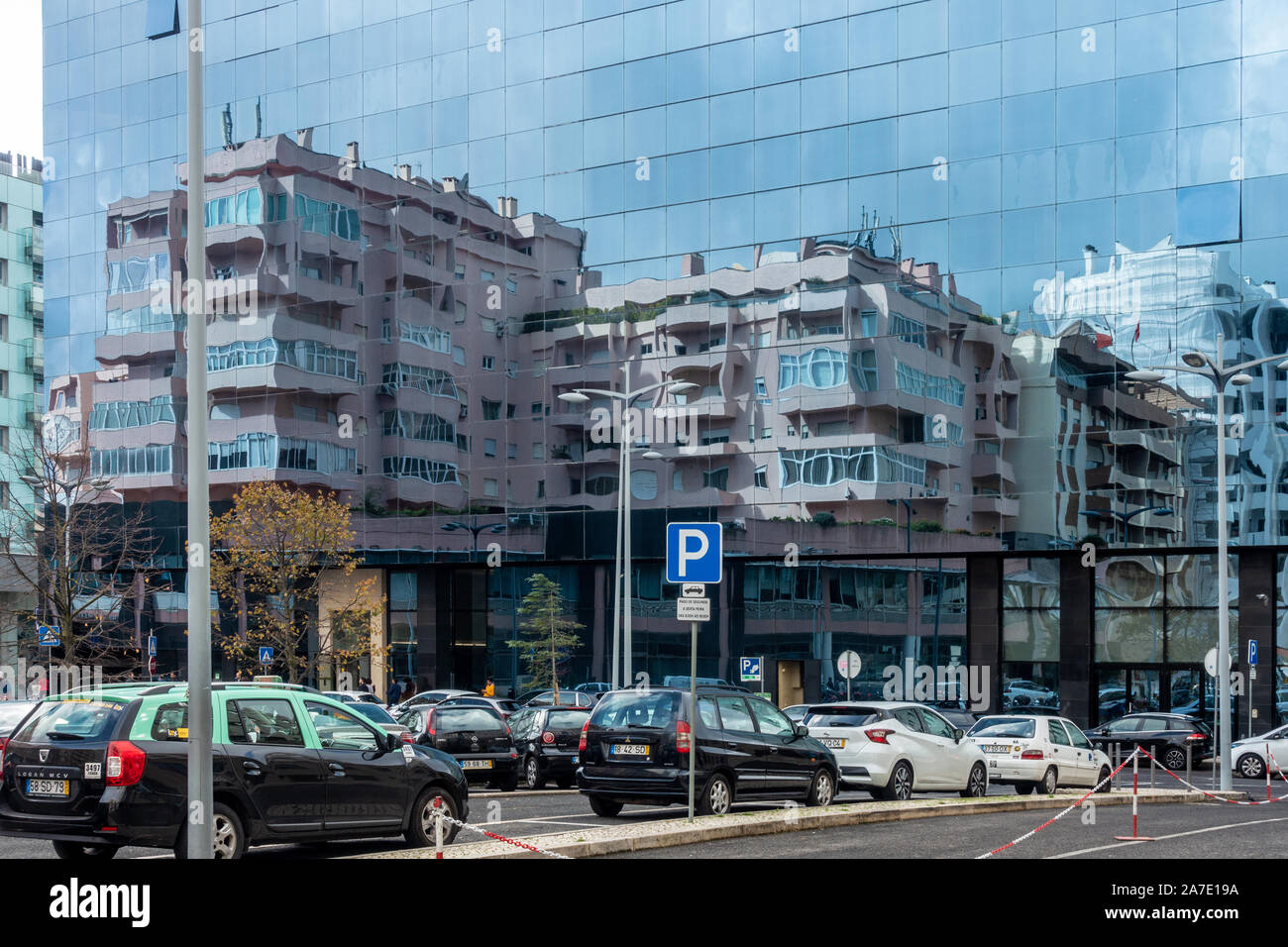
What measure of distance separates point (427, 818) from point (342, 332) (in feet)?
135

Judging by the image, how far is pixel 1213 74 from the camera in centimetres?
3981

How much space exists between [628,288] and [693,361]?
11.4ft

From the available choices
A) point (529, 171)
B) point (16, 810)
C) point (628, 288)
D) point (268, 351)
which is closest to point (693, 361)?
point (628, 288)

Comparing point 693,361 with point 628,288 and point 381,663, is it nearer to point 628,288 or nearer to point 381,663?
point 628,288

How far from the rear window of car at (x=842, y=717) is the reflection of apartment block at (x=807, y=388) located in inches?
798

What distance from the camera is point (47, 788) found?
42.3 feet

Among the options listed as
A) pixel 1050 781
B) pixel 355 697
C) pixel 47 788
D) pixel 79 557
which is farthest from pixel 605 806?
pixel 79 557

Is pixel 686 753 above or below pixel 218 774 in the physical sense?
below

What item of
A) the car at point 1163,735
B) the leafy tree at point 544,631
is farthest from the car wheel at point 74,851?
the leafy tree at point 544,631

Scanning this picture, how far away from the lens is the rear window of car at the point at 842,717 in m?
22.6

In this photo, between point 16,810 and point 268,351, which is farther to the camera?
point 268,351

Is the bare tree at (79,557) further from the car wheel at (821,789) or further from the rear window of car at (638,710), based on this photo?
the car wheel at (821,789)

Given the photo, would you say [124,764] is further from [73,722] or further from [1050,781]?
[1050,781]
